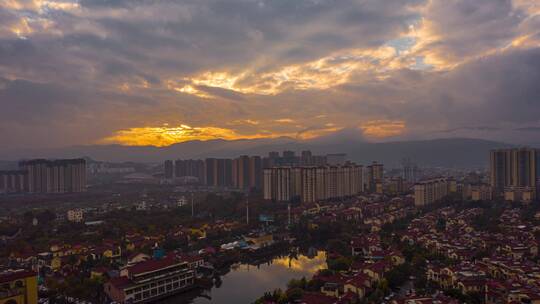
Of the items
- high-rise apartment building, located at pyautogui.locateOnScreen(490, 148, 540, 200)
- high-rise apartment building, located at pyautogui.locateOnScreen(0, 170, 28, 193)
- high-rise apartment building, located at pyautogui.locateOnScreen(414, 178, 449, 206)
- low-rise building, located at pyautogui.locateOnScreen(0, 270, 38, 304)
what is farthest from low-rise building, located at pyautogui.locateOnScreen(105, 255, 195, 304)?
high-rise apartment building, located at pyautogui.locateOnScreen(0, 170, 28, 193)

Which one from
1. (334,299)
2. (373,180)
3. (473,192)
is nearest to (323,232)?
(334,299)

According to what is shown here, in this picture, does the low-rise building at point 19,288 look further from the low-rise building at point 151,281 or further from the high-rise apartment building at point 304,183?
the high-rise apartment building at point 304,183

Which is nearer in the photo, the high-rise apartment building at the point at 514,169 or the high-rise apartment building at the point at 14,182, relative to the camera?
the high-rise apartment building at the point at 514,169

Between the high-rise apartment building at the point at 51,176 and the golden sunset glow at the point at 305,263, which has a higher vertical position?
the high-rise apartment building at the point at 51,176

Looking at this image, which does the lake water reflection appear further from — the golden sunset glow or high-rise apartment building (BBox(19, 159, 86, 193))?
high-rise apartment building (BBox(19, 159, 86, 193))

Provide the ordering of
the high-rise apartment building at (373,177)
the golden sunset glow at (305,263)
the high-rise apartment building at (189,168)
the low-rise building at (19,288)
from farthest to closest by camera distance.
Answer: the high-rise apartment building at (189,168), the high-rise apartment building at (373,177), the golden sunset glow at (305,263), the low-rise building at (19,288)

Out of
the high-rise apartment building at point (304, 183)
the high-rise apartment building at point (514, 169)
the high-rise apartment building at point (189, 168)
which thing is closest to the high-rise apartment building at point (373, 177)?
the high-rise apartment building at point (304, 183)
